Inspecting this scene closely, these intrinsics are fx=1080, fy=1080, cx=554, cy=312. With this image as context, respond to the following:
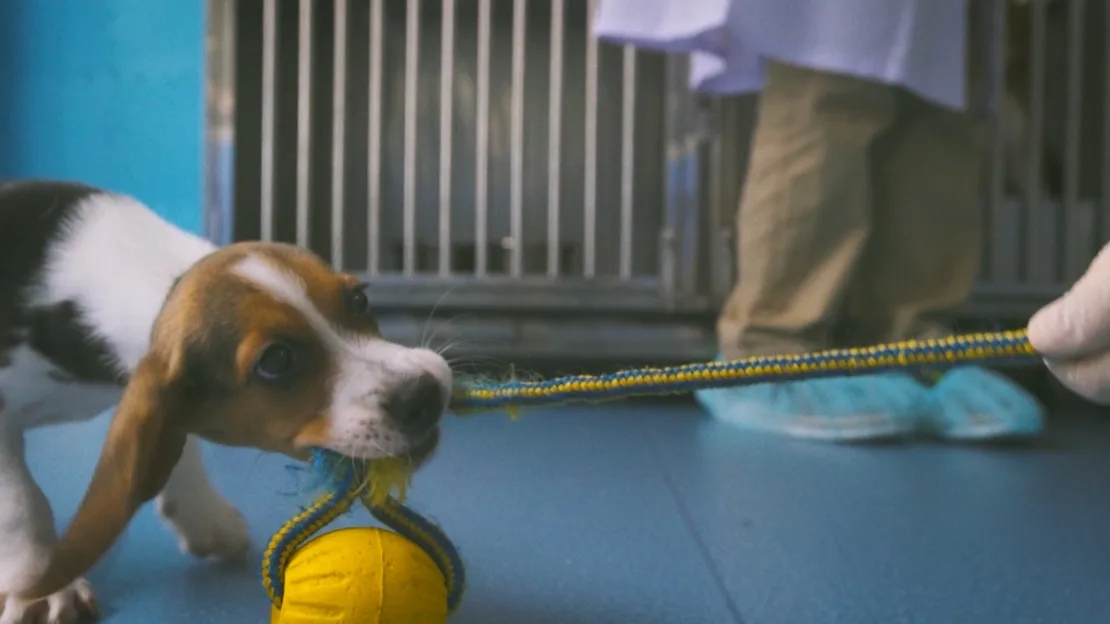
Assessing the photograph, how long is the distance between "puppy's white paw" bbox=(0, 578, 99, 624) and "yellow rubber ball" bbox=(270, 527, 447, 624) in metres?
0.19

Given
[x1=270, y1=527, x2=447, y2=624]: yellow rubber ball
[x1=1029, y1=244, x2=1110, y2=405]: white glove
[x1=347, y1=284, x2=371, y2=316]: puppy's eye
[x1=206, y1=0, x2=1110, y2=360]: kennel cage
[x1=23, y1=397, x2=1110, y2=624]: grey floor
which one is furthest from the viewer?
[x1=206, y1=0, x2=1110, y2=360]: kennel cage

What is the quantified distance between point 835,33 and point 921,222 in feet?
1.27

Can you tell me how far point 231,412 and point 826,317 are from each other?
3.85 feet

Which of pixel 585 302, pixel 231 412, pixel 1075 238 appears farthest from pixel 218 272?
pixel 1075 238

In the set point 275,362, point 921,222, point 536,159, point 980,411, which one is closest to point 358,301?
point 275,362

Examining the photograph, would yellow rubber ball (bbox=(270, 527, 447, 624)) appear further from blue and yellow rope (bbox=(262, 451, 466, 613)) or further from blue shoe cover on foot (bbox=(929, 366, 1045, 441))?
blue shoe cover on foot (bbox=(929, 366, 1045, 441))

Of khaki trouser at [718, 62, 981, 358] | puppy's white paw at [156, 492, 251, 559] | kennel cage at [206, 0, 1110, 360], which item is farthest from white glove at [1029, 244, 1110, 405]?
kennel cage at [206, 0, 1110, 360]

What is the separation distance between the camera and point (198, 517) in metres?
0.97

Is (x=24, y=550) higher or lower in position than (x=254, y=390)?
lower

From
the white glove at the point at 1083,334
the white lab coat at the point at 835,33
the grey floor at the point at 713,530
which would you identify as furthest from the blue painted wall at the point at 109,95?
the white glove at the point at 1083,334

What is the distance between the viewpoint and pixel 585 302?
212 cm

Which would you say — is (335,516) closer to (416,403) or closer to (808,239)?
(416,403)

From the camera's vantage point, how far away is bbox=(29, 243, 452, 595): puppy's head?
696 millimetres

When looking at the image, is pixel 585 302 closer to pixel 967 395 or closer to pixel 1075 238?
pixel 967 395
